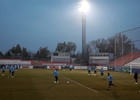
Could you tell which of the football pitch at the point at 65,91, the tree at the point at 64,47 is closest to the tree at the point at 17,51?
the tree at the point at 64,47

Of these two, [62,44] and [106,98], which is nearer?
[106,98]

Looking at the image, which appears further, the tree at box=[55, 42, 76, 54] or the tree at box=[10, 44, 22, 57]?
the tree at box=[55, 42, 76, 54]

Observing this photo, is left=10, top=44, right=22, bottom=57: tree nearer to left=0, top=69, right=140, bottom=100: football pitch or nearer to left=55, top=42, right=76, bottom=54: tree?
left=55, top=42, right=76, bottom=54: tree

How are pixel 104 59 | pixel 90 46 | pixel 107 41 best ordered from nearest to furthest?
pixel 104 59, pixel 107 41, pixel 90 46

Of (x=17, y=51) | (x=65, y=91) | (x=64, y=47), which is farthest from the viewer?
(x=64, y=47)

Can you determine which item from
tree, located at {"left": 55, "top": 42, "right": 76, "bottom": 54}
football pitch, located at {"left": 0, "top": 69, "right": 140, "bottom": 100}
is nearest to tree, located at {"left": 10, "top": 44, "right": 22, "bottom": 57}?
tree, located at {"left": 55, "top": 42, "right": 76, "bottom": 54}

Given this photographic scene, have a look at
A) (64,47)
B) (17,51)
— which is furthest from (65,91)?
(64,47)

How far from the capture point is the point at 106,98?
13.9 m

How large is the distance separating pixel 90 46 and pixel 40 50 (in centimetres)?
3393

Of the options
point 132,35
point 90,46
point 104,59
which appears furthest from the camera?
point 90,46

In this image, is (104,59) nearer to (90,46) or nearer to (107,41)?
(107,41)

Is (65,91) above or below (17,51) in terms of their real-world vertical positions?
below

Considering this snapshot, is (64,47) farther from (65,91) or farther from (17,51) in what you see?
(65,91)

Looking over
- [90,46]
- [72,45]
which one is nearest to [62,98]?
[90,46]
